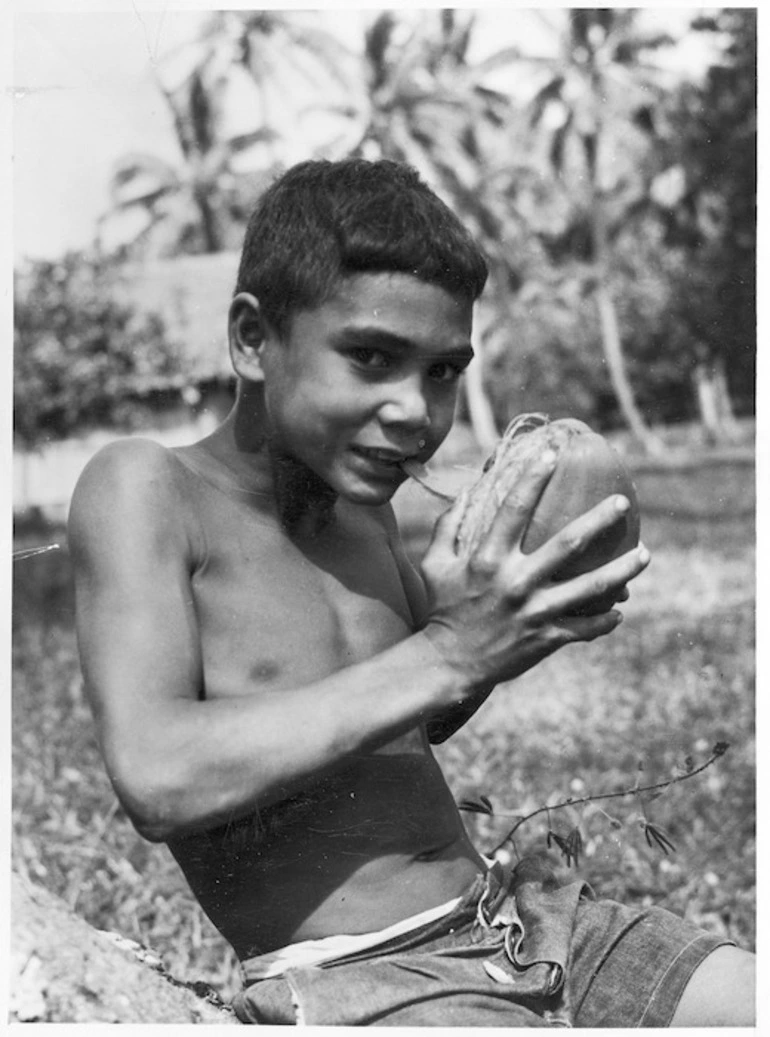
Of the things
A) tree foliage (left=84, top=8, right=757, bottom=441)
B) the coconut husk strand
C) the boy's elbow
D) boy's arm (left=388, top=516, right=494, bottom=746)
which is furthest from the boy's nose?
tree foliage (left=84, top=8, right=757, bottom=441)

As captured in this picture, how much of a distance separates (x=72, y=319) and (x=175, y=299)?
8.75 ft

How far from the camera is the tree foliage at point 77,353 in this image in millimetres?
13125

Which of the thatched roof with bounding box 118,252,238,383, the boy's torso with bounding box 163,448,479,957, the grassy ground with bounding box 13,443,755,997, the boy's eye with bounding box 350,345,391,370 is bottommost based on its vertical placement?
the thatched roof with bounding box 118,252,238,383

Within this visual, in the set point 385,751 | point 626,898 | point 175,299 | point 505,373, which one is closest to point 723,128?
point 175,299

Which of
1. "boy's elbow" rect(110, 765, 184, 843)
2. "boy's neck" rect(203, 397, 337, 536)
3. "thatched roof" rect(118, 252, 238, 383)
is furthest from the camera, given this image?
"thatched roof" rect(118, 252, 238, 383)

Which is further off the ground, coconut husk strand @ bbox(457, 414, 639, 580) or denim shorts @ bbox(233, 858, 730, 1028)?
coconut husk strand @ bbox(457, 414, 639, 580)

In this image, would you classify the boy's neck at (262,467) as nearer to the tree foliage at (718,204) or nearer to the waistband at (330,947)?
the waistband at (330,947)

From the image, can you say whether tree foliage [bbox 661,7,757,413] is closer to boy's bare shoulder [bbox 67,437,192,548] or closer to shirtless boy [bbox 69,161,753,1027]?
shirtless boy [bbox 69,161,753,1027]

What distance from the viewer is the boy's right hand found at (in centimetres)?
167

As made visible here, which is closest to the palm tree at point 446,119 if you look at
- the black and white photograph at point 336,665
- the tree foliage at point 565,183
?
the tree foliage at point 565,183

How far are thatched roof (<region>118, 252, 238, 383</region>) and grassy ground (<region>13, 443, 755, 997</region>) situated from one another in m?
9.15

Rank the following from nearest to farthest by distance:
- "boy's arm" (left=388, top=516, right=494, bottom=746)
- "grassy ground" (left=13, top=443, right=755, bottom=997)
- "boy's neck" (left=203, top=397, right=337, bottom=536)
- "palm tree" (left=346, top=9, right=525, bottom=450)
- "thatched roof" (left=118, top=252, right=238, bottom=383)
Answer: "boy's neck" (left=203, top=397, right=337, bottom=536) < "boy's arm" (left=388, top=516, right=494, bottom=746) < "grassy ground" (left=13, top=443, right=755, bottom=997) < "thatched roof" (left=118, top=252, right=238, bottom=383) < "palm tree" (left=346, top=9, right=525, bottom=450)

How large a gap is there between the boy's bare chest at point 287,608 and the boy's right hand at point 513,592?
0.95 ft

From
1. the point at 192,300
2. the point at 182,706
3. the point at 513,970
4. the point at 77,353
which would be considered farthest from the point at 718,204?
the point at 182,706
